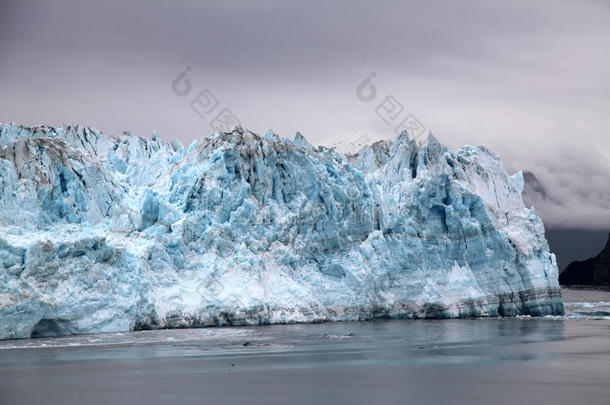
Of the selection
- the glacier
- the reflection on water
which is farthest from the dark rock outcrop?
the reflection on water

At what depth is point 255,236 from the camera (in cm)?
3678

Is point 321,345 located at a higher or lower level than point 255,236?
lower

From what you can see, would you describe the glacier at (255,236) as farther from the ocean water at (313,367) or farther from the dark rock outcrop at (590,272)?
the dark rock outcrop at (590,272)

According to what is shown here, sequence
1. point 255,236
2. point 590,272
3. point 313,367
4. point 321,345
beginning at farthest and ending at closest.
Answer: point 590,272
point 255,236
point 321,345
point 313,367

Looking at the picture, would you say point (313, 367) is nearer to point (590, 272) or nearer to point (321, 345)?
point (321, 345)

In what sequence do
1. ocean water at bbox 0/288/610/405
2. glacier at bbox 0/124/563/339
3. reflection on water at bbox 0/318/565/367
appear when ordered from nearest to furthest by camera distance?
1. ocean water at bbox 0/288/610/405
2. reflection on water at bbox 0/318/565/367
3. glacier at bbox 0/124/563/339

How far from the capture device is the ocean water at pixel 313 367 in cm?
1817

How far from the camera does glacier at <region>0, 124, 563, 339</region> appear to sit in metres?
30.7

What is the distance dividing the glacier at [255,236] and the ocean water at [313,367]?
1786mm

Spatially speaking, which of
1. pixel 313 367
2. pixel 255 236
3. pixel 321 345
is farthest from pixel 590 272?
pixel 313 367

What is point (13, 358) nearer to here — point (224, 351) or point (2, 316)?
point (2, 316)

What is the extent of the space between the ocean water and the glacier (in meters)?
1.79

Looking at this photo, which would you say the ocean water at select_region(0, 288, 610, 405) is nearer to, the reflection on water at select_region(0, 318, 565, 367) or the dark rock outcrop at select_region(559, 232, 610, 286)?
the reflection on water at select_region(0, 318, 565, 367)

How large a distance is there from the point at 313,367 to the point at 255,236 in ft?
47.5
